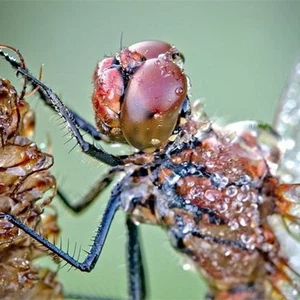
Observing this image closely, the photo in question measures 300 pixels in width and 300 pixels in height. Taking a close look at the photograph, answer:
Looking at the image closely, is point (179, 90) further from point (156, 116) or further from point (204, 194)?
point (204, 194)

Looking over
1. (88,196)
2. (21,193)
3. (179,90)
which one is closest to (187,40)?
(88,196)

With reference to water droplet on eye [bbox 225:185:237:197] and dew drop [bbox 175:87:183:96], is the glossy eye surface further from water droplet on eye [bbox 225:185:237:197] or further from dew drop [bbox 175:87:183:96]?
water droplet on eye [bbox 225:185:237:197]

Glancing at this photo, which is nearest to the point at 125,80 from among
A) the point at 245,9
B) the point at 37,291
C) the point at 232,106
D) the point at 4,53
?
the point at 4,53

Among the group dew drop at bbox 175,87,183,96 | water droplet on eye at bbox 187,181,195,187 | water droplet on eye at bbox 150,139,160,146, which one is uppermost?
dew drop at bbox 175,87,183,96

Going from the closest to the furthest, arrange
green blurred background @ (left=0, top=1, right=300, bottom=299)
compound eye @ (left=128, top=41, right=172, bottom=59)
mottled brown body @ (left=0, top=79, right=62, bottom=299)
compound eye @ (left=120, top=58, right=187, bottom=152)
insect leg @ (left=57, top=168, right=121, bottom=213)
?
1. mottled brown body @ (left=0, top=79, right=62, bottom=299)
2. compound eye @ (left=120, top=58, right=187, bottom=152)
3. compound eye @ (left=128, top=41, right=172, bottom=59)
4. insect leg @ (left=57, top=168, right=121, bottom=213)
5. green blurred background @ (left=0, top=1, right=300, bottom=299)

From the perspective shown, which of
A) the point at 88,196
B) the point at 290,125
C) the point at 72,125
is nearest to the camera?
the point at 72,125

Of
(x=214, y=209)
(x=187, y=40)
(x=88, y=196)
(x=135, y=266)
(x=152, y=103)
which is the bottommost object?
(x=135, y=266)

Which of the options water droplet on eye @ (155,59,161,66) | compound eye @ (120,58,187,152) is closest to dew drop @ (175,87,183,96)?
compound eye @ (120,58,187,152)
